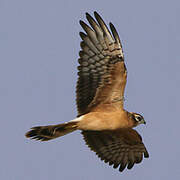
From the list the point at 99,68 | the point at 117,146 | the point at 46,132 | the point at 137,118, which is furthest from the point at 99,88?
the point at 117,146

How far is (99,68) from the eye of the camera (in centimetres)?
1188

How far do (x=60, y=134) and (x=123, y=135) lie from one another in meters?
1.86

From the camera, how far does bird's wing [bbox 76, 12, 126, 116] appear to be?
1161 centimetres

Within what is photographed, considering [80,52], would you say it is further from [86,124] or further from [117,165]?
[117,165]

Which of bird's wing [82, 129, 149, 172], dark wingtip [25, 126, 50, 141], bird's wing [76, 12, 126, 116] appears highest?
bird's wing [76, 12, 126, 116]

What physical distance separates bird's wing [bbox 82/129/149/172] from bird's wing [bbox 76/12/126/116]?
1017 millimetres

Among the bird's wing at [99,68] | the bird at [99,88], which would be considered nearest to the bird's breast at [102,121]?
the bird at [99,88]

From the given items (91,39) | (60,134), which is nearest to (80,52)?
(91,39)

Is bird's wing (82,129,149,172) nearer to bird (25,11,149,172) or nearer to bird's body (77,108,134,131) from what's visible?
bird (25,11,149,172)

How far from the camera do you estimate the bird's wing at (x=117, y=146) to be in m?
12.6

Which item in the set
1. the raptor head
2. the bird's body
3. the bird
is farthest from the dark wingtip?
the raptor head

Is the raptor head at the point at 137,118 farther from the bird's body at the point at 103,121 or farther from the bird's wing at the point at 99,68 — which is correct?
the bird's wing at the point at 99,68

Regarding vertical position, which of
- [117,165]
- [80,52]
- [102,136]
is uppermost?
[80,52]

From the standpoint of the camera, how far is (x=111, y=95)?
11.8 meters
